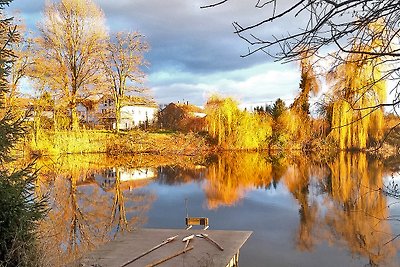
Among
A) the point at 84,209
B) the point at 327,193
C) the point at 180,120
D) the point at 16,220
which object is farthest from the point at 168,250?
the point at 180,120

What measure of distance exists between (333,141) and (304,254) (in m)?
17.7

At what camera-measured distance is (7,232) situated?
4266 millimetres

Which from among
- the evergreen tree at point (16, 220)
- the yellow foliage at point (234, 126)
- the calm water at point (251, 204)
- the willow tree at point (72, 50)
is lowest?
the calm water at point (251, 204)

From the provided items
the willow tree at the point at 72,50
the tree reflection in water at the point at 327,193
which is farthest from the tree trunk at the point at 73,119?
the tree reflection in water at the point at 327,193

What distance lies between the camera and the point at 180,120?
112 ft

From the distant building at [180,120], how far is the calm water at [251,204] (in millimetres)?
9423

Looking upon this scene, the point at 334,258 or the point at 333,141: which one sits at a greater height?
the point at 333,141

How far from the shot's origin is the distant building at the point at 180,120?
1192 inches

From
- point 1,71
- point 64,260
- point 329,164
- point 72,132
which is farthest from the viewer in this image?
point 72,132

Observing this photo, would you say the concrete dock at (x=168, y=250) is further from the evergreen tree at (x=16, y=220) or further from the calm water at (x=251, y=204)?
the evergreen tree at (x=16, y=220)

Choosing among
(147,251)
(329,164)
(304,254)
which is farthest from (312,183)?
(147,251)

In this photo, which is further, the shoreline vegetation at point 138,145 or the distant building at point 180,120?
the distant building at point 180,120

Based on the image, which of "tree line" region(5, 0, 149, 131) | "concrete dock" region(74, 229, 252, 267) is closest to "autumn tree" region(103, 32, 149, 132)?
"tree line" region(5, 0, 149, 131)

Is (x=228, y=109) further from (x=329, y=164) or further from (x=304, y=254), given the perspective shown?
(x=304, y=254)
